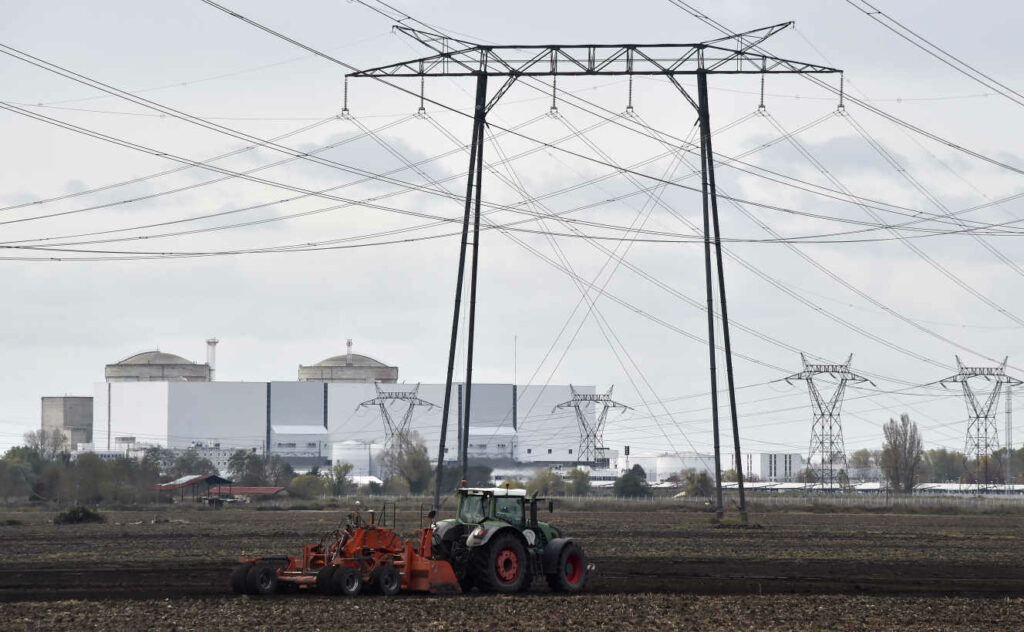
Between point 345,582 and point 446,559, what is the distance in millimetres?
2598

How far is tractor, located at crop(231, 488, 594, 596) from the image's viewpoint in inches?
1069

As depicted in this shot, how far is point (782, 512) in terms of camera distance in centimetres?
9462

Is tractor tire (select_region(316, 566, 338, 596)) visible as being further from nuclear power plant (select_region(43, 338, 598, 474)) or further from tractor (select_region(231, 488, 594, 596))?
nuclear power plant (select_region(43, 338, 598, 474))

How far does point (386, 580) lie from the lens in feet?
89.8

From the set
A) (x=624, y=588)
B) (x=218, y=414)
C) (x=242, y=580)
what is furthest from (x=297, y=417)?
(x=242, y=580)

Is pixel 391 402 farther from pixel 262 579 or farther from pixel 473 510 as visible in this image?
pixel 262 579

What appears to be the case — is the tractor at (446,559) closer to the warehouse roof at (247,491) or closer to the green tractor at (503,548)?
the green tractor at (503,548)

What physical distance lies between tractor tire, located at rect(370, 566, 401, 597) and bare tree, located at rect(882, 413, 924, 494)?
130 m

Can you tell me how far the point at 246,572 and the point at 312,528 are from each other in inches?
1493

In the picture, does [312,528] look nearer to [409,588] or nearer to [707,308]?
[707,308]

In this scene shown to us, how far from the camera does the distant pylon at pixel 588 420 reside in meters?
178

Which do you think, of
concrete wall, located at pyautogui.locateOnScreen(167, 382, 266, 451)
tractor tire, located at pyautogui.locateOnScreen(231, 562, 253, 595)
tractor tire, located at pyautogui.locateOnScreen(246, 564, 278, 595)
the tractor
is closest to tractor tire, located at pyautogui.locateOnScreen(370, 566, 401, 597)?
the tractor

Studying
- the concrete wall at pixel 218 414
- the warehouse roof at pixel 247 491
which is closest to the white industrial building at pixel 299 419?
the concrete wall at pixel 218 414

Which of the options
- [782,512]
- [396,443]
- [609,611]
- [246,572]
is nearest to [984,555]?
[609,611]
